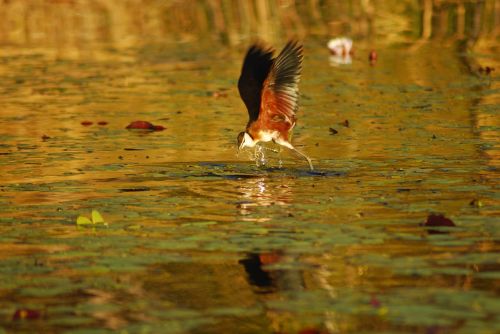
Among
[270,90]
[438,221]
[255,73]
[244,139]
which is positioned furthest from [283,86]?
[438,221]

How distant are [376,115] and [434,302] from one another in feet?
24.3

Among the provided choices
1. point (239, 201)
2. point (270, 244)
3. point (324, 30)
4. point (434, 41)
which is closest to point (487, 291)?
point (270, 244)

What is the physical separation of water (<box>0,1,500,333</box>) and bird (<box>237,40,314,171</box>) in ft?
1.11

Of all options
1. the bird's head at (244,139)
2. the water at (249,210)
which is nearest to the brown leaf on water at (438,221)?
the water at (249,210)

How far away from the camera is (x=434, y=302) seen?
5.91 metres

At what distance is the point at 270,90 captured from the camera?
10195 mm

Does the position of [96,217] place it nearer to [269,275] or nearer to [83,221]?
[83,221]

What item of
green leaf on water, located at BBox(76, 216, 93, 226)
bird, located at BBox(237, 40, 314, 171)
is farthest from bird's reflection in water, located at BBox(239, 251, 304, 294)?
bird, located at BBox(237, 40, 314, 171)

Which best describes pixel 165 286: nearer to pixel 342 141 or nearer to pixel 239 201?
pixel 239 201

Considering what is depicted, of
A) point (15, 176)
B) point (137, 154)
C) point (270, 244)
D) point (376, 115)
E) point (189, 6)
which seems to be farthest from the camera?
point (189, 6)

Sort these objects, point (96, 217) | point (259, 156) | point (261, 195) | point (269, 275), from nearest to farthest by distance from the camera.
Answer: point (269, 275) → point (96, 217) → point (261, 195) → point (259, 156)

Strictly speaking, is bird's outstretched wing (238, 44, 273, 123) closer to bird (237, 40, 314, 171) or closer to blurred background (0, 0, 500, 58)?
bird (237, 40, 314, 171)

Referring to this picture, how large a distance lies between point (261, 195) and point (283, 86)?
153 centimetres

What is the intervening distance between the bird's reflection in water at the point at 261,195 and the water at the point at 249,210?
0.09 feet
